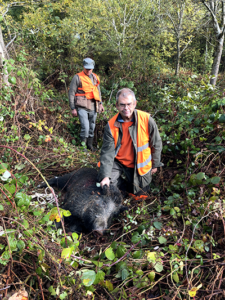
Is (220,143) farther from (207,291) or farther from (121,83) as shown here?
(121,83)

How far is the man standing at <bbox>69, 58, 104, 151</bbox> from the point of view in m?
5.11

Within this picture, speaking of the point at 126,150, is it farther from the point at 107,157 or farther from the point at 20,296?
the point at 20,296

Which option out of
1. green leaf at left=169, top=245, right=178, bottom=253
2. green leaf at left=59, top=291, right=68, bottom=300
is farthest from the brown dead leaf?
green leaf at left=169, top=245, right=178, bottom=253

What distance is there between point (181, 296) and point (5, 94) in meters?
4.20

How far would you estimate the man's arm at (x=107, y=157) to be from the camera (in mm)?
3148

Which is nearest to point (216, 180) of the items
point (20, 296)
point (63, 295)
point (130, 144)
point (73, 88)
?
point (130, 144)

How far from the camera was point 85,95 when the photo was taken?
17.1 feet

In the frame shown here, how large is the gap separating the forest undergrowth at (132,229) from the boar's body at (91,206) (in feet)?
0.55

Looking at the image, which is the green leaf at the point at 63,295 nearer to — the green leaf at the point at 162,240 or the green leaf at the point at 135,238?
the green leaf at the point at 135,238

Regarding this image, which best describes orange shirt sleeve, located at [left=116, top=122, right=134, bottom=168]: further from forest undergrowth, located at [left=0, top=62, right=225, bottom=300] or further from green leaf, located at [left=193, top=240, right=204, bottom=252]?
green leaf, located at [left=193, top=240, right=204, bottom=252]

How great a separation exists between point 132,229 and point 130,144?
4.10 feet

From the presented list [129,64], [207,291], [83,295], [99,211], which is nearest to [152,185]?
[99,211]

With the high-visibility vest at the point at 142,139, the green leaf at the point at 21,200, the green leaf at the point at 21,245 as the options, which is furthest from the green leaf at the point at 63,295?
the high-visibility vest at the point at 142,139

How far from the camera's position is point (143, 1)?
26.5ft
